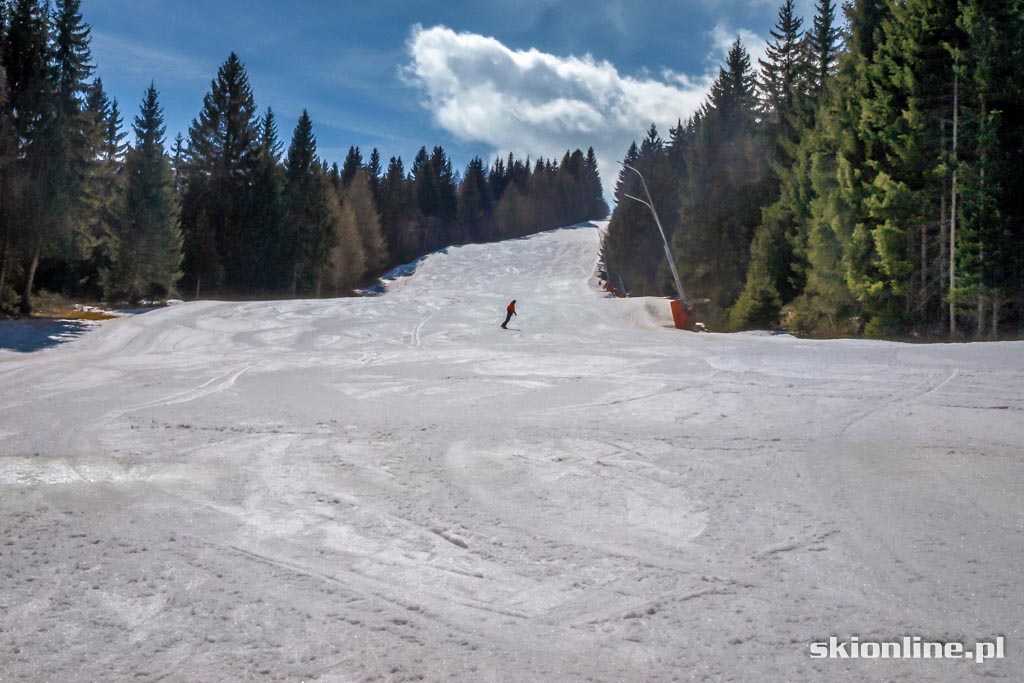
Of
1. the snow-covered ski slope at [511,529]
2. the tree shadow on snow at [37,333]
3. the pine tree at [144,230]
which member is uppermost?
the pine tree at [144,230]

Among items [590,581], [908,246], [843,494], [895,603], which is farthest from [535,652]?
[908,246]

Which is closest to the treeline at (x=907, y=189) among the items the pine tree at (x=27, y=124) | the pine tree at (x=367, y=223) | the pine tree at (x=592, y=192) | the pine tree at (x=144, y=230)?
the pine tree at (x=27, y=124)

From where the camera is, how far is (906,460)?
5.78 m

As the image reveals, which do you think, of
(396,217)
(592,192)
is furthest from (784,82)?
(592,192)

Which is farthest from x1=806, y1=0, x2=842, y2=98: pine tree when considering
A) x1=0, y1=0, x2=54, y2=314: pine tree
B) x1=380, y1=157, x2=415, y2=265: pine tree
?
x1=380, y1=157, x2=415, y2=265: pine tree

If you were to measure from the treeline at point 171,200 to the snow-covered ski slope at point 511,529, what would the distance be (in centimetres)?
1565

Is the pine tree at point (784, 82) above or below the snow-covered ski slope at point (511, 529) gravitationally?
above

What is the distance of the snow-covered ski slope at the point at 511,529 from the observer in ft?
9.53

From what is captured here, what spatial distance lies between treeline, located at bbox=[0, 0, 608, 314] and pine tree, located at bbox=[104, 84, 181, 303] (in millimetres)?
71

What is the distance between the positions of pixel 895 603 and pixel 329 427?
18.6 ft

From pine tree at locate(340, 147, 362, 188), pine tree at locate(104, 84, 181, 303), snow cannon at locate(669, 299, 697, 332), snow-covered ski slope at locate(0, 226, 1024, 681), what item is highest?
pine tree at locate(340, 147, 362, 188)

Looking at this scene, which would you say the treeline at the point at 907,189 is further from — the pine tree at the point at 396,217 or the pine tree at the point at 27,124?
the pine tree at the point at 396,217

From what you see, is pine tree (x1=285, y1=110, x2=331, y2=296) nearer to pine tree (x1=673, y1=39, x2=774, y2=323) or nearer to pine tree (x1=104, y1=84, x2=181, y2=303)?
pine tree (x1=104, y1=84, x2=181, y2=303)

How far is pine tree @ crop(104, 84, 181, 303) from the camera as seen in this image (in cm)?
3616
